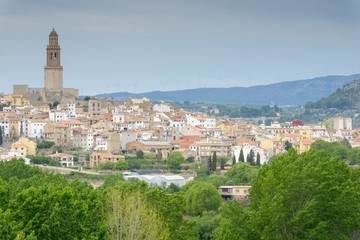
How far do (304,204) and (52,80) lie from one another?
6880cm

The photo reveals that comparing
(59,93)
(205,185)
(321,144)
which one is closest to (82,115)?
(59,93)

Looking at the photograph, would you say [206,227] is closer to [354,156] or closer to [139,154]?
[139,154]

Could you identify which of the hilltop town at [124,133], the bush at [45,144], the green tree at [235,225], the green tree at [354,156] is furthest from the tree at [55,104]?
the green tree at [235,225]

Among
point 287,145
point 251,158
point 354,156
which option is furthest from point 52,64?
point 354,156

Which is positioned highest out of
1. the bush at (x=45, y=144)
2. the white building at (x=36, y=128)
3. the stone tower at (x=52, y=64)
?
the stone tower at (x=52, y=64)

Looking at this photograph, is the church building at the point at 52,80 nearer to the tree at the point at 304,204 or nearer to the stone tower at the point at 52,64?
the stone tower at the point at 52,64

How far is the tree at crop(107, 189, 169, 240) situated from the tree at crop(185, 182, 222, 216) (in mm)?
18295

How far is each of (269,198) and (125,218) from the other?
16.1ft

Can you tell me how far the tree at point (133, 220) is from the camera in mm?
25047

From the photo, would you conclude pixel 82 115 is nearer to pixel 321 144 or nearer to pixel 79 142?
pixel 79 142

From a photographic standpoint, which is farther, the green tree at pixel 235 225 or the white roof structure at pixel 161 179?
the white roof structure at pixel 161 179

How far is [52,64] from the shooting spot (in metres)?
93.1

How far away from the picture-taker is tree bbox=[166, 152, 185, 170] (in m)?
64.6

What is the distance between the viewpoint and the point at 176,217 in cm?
2848
